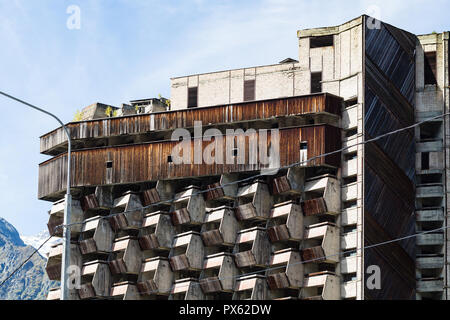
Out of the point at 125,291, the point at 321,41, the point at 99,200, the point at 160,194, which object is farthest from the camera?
the point at 99,200

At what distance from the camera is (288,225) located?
90125mm

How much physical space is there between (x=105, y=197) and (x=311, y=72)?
22.7 metres

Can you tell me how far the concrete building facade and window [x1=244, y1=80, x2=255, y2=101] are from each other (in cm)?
11

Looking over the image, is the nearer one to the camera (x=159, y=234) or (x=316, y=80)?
(x=316, y=80)

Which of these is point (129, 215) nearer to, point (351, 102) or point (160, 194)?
point (160, 194)

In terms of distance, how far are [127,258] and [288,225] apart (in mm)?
16206

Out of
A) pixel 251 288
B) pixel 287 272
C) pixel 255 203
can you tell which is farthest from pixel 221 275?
pixel 255 203

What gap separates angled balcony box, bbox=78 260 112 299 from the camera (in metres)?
97.4

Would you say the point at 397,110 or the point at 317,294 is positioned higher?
the point at 397,110

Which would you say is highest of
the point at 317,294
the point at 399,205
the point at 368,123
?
the point at 368,123
